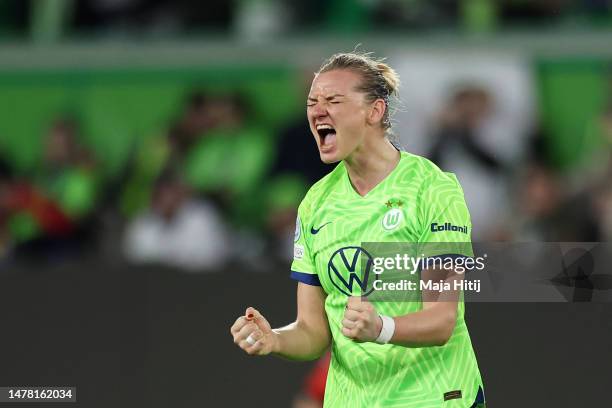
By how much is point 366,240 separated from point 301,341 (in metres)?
0.43

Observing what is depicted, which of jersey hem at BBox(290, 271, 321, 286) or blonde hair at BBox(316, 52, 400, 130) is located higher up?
blonde hair at BBox(316, 52, 400, 130)

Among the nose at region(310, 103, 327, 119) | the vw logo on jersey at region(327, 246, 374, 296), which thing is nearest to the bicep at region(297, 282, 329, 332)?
the vw logo on jersey at region(327, 246, 374, 296)

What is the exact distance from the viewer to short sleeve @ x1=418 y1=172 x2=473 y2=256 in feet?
13.4

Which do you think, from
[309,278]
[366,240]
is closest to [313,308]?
[309,278]

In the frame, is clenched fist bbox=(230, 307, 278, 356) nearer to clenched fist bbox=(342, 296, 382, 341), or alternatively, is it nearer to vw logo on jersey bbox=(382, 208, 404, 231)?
clenched fist bbox=(342, 296, 382, 341)

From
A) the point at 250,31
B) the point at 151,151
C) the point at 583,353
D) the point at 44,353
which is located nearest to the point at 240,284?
the point at 44,353

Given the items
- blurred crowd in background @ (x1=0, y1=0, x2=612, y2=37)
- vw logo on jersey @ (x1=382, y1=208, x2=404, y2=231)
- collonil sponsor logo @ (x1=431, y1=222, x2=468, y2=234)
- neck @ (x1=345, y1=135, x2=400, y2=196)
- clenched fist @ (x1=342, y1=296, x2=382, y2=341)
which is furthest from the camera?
blurred crowd in background @ (x1=0, y1=0, x2=612, y2=37)

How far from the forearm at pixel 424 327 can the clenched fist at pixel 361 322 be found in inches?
3.6

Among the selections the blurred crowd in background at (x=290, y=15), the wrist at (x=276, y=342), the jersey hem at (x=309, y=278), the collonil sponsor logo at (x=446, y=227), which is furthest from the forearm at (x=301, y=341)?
the blurred crowd in background at (x=290, y=15)

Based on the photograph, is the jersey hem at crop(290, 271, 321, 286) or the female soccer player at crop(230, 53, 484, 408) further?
the jersey hem at crop(290, 271, 321, 286)

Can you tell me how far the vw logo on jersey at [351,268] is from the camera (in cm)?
427

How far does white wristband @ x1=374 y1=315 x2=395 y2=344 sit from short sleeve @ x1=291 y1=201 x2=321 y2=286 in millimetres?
514

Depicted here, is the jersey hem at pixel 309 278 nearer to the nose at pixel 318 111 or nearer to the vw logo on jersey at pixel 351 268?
the vw logo on jersey at pixel 351 268

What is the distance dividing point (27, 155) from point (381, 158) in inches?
256
